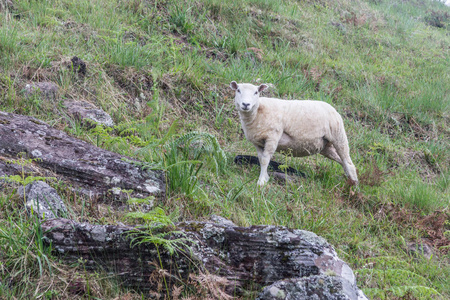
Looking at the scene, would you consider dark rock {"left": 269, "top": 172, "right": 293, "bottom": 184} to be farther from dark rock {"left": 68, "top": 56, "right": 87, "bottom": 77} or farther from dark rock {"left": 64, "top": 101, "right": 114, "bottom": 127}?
dark rock {"left": 68, "top": 56, "right": 87, "bottom": 77}

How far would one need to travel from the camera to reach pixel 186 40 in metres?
9.32

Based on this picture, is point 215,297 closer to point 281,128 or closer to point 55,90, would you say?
point 281,128

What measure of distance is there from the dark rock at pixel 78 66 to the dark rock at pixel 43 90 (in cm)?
65

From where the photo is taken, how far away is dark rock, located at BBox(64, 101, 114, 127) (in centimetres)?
558

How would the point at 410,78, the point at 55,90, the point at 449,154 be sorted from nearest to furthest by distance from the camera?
the point at 55,90 → the point at 449,154 → the point at 410,78

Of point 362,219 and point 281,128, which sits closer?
point 362,219

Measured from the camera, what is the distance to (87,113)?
18.5ft

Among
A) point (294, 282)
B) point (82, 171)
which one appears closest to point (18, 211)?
point (82, 171)

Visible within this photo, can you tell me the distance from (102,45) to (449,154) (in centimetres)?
725

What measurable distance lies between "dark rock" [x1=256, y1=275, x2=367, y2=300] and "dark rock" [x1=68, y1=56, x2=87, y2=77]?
5424 millimetres

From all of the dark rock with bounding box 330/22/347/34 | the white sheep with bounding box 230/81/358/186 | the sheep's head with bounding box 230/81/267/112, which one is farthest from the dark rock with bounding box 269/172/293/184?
the dark rock with bounding box 330/22/347/34

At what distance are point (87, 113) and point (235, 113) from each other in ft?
10.1

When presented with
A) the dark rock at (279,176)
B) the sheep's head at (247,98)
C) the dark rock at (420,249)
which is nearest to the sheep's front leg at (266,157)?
the dark rock at (279,176)

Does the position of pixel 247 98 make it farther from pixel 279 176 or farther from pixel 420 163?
pixel 420 163
